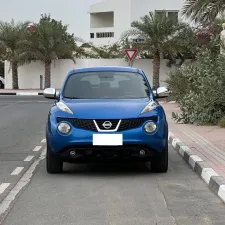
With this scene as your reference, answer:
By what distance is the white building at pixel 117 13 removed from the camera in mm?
52406

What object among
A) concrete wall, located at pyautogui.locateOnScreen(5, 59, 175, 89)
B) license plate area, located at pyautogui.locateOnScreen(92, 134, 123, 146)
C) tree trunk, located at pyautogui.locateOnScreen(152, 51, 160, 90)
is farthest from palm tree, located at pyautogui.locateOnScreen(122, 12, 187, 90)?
license plate area, located at pyautogui.locateOnScreen(92, 134, 123, 146)

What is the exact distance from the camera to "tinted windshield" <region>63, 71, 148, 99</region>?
936 centimetres

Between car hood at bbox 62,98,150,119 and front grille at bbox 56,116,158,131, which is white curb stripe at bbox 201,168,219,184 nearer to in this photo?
front grille at bbox 56,116,158,131

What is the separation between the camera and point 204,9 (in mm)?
21047

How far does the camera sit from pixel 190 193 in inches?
295

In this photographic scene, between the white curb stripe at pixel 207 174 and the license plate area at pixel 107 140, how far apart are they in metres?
1.39

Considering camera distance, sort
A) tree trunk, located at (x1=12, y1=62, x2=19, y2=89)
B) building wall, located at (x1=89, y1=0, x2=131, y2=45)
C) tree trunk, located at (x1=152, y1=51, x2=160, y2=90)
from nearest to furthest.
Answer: tree trunk, located at (x1=152, y1=51, x2=160, y2=90) → tree trunk, located at (x1=12, y1=62, x2=19, y2=89) → building wall, located at (x1=89, y1=0, x2=131, y2=45)

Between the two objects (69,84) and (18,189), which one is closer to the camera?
(18,189)

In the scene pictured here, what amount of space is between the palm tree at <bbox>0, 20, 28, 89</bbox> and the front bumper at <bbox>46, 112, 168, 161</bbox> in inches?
1276

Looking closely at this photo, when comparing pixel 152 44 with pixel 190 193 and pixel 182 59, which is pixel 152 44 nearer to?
pixel 182 59

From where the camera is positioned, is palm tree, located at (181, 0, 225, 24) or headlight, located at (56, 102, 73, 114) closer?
headlight, located at (56, 102, 73, 114)

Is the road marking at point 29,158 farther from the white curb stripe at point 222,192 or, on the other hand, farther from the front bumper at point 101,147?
the white curb stripe at point 222,192

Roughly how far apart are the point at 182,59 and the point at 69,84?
101 ft

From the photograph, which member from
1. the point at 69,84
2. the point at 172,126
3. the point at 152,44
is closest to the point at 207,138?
the point at 172,126
